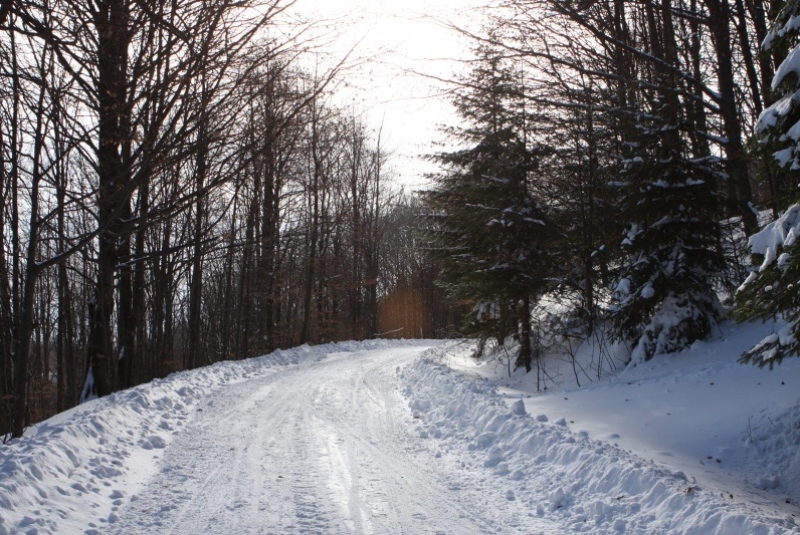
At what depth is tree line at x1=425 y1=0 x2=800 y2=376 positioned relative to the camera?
9.77m

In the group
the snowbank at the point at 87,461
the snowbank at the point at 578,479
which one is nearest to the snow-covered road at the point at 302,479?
the snowbank at the point at 87,461

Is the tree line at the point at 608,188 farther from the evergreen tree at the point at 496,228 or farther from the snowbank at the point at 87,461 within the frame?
the snowbank at the point at 87,461

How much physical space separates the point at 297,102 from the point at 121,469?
15.1 feet

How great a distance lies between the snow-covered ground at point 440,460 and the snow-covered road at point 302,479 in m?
0.02

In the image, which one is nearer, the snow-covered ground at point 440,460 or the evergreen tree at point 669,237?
the snow-covered ground at point 440,460

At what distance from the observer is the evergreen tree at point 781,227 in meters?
4.78

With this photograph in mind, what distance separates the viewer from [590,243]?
46.1 feet

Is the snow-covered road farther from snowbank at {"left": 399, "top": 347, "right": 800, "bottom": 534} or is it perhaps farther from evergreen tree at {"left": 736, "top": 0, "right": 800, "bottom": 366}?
evergreen tree at {"left": 736, "top": 0, "right": 800, "bottom": 366}

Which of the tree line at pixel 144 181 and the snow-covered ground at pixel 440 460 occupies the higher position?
the tree line at pixel 144 181

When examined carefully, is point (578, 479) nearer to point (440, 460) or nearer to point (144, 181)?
point (440, 460)

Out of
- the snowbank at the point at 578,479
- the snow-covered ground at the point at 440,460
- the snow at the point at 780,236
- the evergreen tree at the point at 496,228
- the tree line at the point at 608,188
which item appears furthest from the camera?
the evergreen tree at the point at 496,228

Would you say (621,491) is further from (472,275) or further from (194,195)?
(472,275)

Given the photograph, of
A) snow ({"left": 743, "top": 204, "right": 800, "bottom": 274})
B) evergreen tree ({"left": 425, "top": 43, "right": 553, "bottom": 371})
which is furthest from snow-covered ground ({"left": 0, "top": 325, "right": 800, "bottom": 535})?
evergreen tree ({"left": 425, "top": 43, "right": 553, "bottom": 371})

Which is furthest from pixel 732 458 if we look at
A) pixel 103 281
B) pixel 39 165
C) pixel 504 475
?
pixel 103 281
